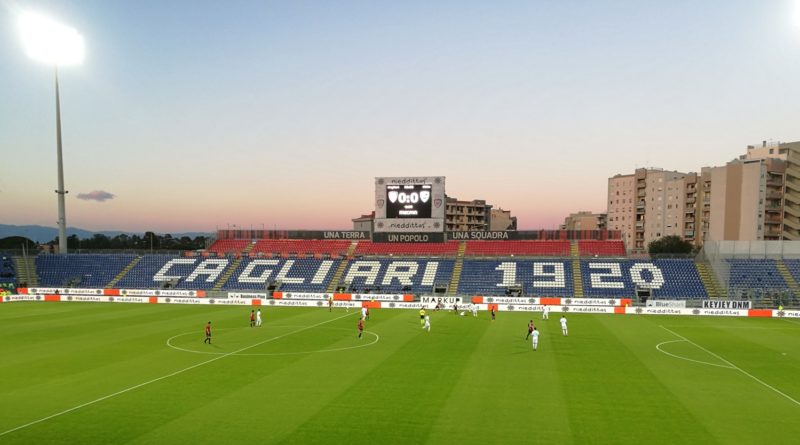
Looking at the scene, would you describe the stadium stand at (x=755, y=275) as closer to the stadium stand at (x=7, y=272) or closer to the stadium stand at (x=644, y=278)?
the stadium stand at (x=644, y=278)

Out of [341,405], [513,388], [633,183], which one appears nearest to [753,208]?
[633,183]

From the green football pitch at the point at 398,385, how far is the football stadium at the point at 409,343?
123 mm

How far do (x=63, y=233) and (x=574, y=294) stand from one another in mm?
72544

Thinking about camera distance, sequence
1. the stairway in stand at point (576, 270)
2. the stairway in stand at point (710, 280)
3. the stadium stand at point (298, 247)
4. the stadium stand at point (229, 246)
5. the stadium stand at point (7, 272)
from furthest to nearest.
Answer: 1. the stadium stand at point (229, 246)
2. the stadium stand at point (298, 247)
3. the stadium stand at point (7, 272)
4. the stairway in stand at point (576, 270)
5. the stairway in stand at point (710, 280)

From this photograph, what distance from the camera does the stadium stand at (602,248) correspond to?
6806 centimetres

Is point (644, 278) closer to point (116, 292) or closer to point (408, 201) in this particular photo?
point (408, 201)

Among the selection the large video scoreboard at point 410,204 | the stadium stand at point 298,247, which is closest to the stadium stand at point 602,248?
the large video scoreboard at point 410,204

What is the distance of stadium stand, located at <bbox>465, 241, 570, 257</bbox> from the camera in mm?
70125

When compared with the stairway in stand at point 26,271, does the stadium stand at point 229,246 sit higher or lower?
higher

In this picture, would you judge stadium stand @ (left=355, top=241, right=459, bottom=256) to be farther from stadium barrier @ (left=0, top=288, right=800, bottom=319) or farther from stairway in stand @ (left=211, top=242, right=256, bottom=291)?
stadium barrier @ (left=0, top=288, right=800, bottom=319)

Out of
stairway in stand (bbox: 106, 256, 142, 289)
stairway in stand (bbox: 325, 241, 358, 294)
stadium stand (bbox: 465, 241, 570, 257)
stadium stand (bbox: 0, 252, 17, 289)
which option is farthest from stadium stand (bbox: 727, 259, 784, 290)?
stadium stand (bbox: 0, 252, 17, 289)

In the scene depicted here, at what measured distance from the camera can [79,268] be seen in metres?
69.9

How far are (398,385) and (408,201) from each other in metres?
38.9

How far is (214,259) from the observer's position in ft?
239
